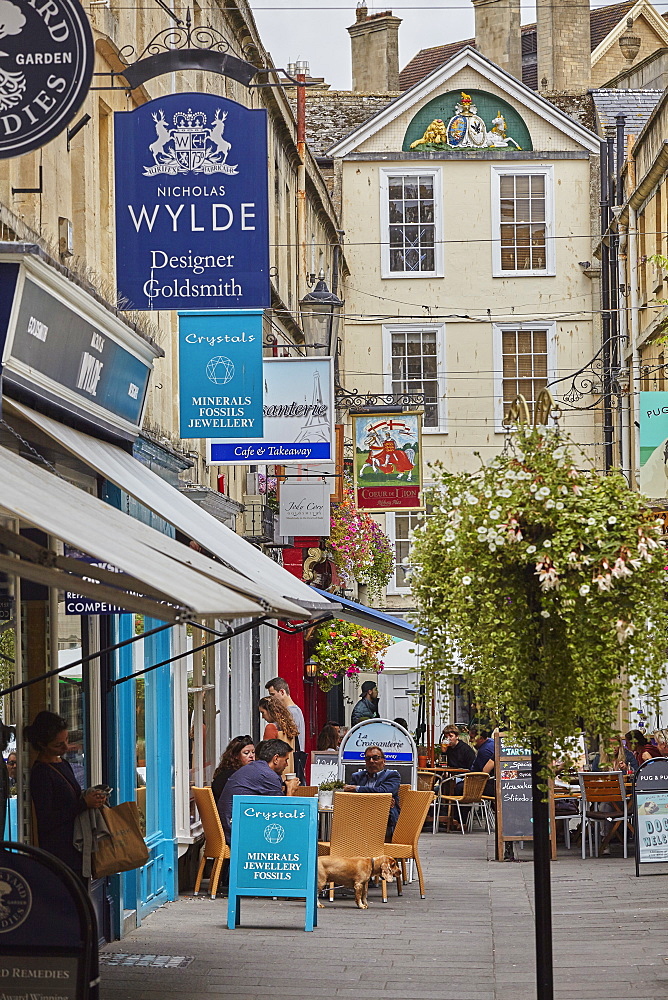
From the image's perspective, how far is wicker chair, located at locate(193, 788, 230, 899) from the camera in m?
13.0

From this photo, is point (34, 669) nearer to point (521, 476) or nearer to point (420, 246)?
point (521, 476)

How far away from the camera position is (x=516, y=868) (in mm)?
16344

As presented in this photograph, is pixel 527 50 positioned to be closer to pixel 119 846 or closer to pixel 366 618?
pixel 366 618

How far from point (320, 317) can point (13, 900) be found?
12.8 meters

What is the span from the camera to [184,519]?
29.6 ft

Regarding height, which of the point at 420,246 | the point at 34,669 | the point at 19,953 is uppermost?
the point at 420,246

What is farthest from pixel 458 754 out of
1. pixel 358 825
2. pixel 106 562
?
pixel 106 562

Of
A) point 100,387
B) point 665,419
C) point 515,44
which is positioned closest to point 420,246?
point 515,44

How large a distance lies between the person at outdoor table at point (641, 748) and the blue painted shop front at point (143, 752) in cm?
737

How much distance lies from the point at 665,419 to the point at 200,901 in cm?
805

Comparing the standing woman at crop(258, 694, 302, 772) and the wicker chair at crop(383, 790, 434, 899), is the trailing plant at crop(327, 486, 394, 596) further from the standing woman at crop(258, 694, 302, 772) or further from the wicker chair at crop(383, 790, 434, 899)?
the wicker chair at crop(383, 790, 434, 899)

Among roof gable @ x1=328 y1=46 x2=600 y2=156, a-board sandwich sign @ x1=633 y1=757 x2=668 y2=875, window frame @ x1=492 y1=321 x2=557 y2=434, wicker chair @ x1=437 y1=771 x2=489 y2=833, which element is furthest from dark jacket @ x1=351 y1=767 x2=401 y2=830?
roof gable @ x1=328 y1=46 x2=600 y2=156

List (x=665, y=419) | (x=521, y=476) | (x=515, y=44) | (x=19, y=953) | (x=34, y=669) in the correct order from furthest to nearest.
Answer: (x=515, y=44)
(x=665, y=419)
(x=34, y=669)
(x=521, y=476)
(x=19, y=953)

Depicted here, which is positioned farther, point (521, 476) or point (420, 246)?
point (420, 246)
